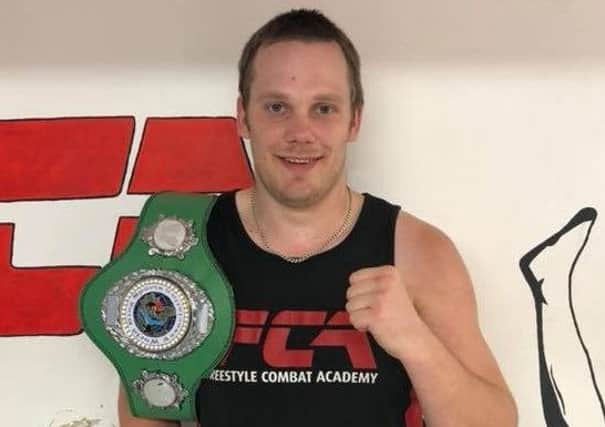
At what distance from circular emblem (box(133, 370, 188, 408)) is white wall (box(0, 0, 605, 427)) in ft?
0.86

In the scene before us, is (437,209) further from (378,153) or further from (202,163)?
(202,163)

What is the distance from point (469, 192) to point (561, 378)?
1.04 feet

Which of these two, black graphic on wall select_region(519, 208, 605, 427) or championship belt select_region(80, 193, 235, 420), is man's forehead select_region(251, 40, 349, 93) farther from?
black graphic on wall select_region(519, 208, 605, 427)

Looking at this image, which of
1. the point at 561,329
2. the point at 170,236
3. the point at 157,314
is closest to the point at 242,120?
the point at 170,236

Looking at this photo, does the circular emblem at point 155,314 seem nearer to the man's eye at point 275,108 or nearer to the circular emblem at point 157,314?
the circular emblem at point 157,314


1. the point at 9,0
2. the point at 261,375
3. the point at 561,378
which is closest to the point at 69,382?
the point at 261,375

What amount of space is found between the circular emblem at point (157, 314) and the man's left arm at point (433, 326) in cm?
A: 28

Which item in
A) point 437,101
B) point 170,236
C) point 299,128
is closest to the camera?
point 299,128

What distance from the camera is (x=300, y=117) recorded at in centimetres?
128

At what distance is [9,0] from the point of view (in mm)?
1518

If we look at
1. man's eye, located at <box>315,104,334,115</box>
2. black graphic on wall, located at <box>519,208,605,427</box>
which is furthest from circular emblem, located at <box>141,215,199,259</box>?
black graphic on wall, located at <box>519,208,605,427</box>

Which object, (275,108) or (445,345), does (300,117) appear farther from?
(445,345)

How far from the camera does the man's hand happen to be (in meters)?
1.12

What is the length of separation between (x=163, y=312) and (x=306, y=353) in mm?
205
